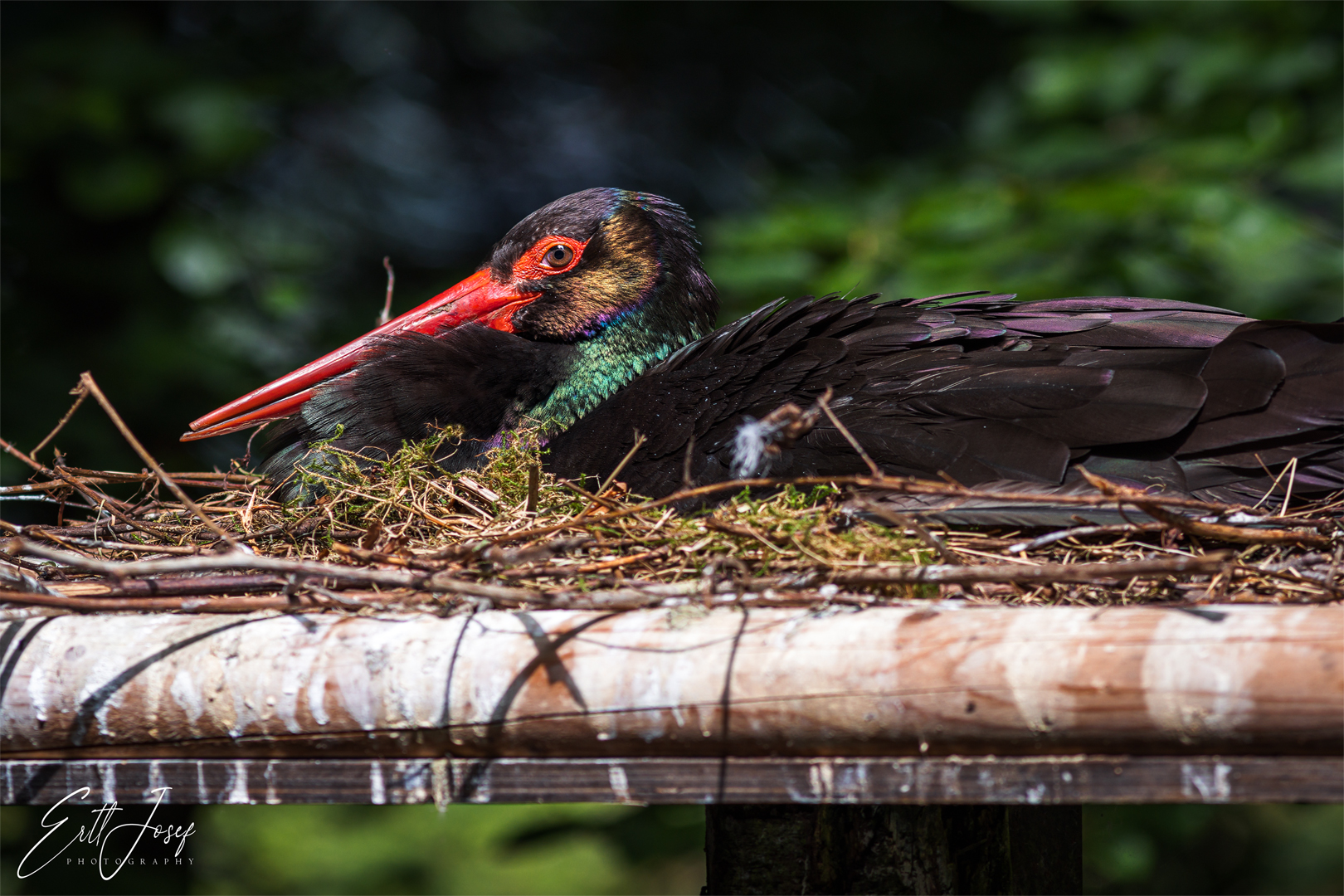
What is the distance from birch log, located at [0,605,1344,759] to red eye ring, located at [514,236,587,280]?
1.37 m

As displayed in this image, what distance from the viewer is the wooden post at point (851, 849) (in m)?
1.43

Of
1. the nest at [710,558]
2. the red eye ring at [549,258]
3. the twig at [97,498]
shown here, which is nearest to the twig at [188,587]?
the nest at [710,558]

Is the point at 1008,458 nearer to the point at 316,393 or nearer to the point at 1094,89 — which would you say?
the point at 316,393

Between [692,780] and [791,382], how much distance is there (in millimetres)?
771

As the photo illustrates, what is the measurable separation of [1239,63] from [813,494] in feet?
6.80

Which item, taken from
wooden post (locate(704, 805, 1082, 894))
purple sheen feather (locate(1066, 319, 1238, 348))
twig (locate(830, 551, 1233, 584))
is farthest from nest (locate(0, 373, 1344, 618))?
wooden post (locate(704, 805, 1082, 894))

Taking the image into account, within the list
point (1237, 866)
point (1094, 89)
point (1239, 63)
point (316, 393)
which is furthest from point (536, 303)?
point (1237, 866)

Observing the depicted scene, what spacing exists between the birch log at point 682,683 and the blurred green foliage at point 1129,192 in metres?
1.54

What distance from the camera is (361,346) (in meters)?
2.19

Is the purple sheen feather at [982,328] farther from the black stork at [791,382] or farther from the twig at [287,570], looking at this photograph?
the twig at [287,570]

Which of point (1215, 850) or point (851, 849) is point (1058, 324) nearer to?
point (851, 849)

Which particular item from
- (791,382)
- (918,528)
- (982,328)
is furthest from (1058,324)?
(918,528)

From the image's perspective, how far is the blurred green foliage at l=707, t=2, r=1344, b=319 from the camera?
253cm

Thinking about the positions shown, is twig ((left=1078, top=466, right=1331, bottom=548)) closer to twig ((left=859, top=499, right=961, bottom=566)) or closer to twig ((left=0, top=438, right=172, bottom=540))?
twig ((left=859, top=499, right=961, bottom=566))
